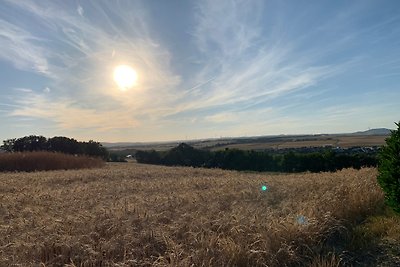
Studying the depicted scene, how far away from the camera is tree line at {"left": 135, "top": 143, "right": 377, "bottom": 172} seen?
1581 inches

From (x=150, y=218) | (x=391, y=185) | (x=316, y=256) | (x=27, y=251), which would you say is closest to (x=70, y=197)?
(x=150, y=218)

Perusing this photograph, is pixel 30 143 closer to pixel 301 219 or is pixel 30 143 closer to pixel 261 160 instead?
pixel 261 160

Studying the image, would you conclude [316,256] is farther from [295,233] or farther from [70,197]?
[70,197]

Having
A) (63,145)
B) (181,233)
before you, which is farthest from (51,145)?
(181,233)

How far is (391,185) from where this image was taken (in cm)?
768

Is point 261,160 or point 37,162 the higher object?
point 37,162

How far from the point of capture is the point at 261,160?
4969 cm

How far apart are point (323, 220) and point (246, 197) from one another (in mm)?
3501

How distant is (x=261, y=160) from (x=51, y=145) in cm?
3151

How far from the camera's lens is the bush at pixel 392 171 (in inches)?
294

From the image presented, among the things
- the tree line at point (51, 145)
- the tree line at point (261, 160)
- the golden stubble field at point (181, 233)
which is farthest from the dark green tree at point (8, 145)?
the golden stubble field at point (181, 233)

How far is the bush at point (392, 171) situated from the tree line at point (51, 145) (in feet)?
167

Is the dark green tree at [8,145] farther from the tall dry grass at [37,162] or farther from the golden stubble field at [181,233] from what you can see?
the golden stubble field at [181,233]

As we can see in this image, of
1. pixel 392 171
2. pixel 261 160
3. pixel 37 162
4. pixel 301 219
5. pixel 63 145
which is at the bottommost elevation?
pixel 261 160
